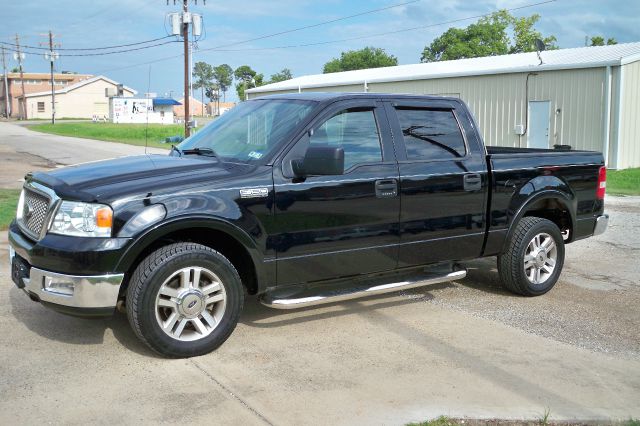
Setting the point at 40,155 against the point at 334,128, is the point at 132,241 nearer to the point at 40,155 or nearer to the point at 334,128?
the point at 334,128

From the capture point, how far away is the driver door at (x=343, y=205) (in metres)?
5.09

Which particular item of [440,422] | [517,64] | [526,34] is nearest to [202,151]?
[440,422]

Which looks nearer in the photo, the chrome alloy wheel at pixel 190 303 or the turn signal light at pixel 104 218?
the turn signal light at pixel 104 218

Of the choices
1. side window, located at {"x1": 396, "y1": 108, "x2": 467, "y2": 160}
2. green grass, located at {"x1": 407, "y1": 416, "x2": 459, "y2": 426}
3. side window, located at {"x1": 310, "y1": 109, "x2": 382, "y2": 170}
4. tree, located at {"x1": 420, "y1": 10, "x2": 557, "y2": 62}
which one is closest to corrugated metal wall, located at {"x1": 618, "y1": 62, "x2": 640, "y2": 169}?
side window, located at {"x1": 396, "y1": 108, "x2": 467, "y2": 160}

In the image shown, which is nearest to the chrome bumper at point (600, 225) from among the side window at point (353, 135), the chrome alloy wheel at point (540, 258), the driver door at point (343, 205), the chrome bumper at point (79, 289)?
the chrome alloy wheel at point (540, 258)

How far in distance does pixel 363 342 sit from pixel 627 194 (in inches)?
480

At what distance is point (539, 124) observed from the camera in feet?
73.7

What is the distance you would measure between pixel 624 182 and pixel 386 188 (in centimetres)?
1442

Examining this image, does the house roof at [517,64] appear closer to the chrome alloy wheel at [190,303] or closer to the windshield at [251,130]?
the windshield at [251,130]

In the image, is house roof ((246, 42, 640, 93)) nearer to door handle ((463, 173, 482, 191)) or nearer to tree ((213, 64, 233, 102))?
door handle ((463, 173, 482, 191))

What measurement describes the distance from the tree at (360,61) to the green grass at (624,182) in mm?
72418

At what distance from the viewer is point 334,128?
5.47m

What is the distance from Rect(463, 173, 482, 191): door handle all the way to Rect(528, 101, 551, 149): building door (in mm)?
17194

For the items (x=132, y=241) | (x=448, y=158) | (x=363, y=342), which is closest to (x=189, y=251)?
(x=132, y=241)
